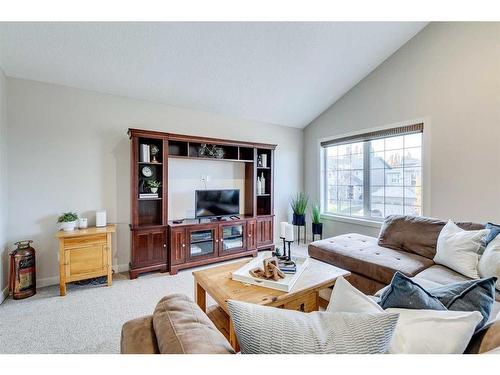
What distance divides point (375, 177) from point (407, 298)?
349 centimetres

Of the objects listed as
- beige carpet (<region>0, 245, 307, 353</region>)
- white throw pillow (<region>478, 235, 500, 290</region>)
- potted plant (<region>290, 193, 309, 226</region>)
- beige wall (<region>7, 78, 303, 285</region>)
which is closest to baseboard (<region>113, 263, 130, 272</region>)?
beige wall (<region>7, 78, 303, 285</region>)

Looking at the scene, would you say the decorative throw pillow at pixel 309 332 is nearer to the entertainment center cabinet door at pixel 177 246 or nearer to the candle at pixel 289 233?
the candle at pixel 289 233

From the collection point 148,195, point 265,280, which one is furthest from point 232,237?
point 265,280

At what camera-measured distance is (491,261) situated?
5.88ft

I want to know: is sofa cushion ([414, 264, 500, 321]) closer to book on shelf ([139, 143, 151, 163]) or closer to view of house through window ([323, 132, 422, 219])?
view of house through window ([323, 132, 422, 219])

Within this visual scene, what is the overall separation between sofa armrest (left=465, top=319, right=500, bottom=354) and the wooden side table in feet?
10.3

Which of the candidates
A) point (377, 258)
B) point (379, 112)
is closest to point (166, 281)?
point (377, 258)

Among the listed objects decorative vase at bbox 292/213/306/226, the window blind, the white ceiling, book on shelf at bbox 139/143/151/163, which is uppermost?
the white ceiling

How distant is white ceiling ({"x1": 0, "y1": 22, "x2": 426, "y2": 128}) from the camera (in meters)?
2.41

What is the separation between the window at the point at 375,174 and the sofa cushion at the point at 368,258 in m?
1.15

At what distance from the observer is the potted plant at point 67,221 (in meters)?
2.74

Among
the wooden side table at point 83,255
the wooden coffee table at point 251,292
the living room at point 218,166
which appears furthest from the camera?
the wooden side table at point 83,255

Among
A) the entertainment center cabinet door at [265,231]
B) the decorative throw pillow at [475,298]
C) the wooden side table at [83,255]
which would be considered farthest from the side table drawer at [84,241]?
the decorative throw pillow at [475,298]

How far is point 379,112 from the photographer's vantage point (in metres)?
3.74
